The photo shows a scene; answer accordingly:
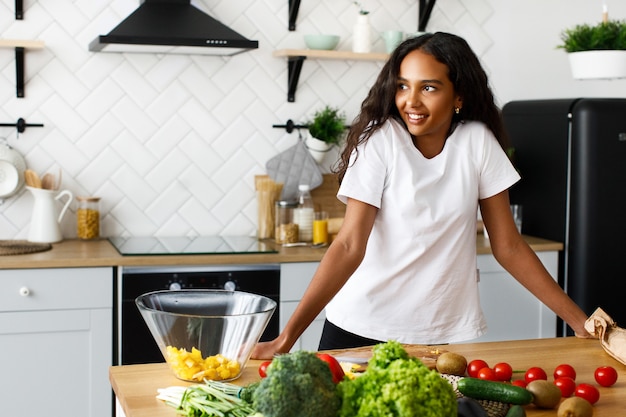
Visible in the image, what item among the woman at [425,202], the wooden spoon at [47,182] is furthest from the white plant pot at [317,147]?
the woman at [425,202]

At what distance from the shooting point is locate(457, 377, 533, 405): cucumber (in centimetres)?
166

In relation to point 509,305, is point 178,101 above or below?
above

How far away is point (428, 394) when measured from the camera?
135 cm

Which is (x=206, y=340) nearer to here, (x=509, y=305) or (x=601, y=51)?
(x=601, y=51)

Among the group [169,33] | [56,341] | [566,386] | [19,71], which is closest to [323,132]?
[169,33]

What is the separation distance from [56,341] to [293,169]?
1355 mm

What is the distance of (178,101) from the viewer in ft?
13.0

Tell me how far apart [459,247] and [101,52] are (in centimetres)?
207

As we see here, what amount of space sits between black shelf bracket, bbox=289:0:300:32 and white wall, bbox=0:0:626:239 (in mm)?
34

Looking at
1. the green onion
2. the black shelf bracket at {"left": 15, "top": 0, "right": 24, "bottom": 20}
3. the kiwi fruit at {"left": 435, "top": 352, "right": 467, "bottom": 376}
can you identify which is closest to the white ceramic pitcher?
the black shelf bracket at {"left": 15, "top": 0, "right": 24, "bottom": 20}

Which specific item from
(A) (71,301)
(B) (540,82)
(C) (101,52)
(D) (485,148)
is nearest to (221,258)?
(A) (71,301)

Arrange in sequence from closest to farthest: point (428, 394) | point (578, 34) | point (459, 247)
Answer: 1. point (428, 394)
2. point (459, 247)
3. point (578, 34)

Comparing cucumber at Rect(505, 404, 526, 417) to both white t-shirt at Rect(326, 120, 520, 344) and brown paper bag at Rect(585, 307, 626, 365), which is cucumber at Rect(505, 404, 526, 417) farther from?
white t-shirt at Rect(326, 120, 520, 344)

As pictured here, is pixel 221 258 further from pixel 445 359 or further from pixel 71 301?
pixel 445 359
